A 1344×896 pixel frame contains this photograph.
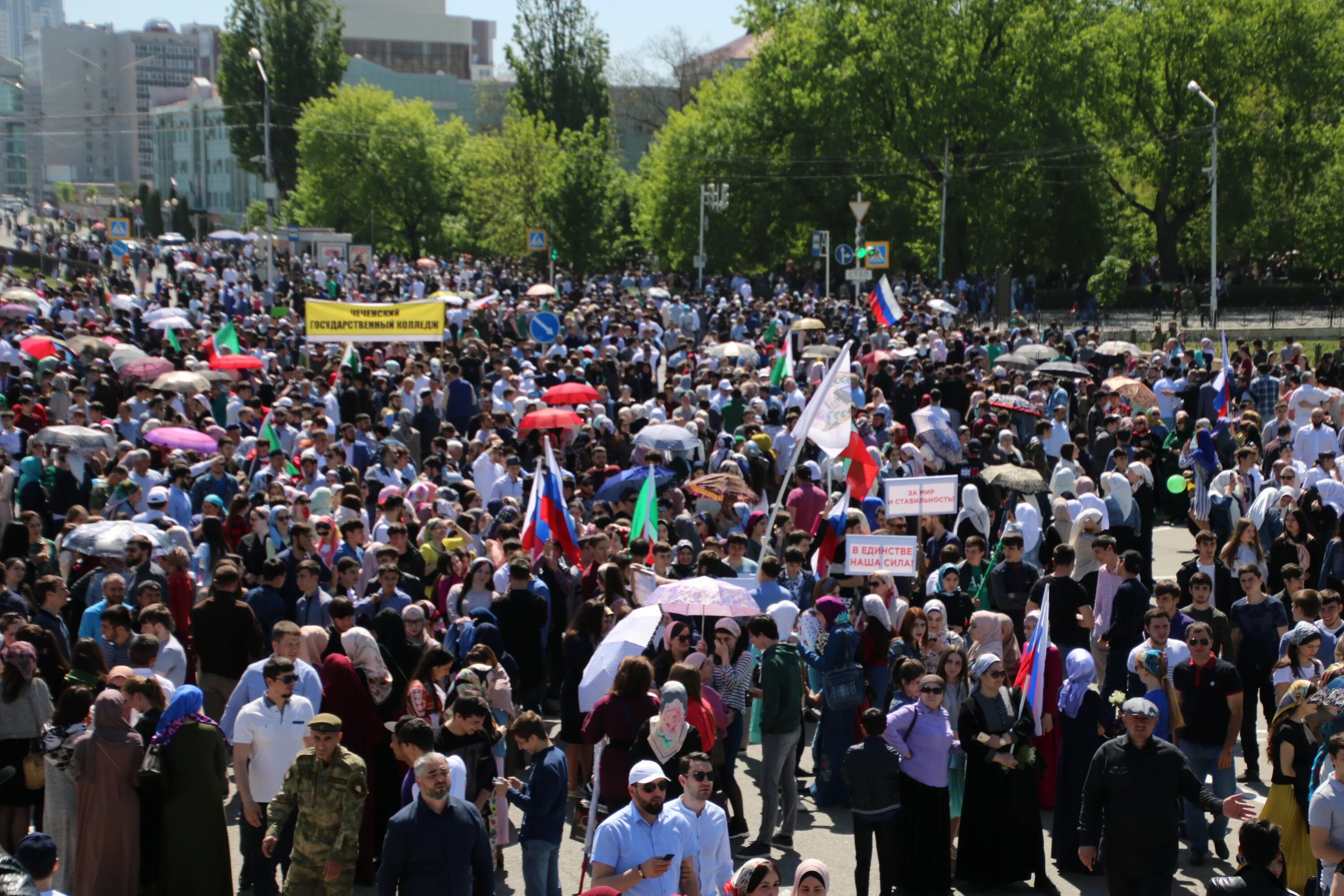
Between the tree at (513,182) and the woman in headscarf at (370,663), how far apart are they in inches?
2174

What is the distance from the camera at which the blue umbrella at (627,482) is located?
47.2 ft

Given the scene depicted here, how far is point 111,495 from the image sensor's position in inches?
514

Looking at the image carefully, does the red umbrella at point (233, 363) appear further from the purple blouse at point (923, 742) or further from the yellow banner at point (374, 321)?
the purple blouse at point (923, 742)

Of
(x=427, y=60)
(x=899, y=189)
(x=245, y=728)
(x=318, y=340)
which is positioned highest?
(x=427, y=60)

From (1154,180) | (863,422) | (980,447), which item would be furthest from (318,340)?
(1154,180)

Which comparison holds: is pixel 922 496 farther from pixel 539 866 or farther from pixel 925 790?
pixel 539 866

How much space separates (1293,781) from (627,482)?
772 cm

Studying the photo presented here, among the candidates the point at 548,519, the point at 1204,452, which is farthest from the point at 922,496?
the point at 1204,452

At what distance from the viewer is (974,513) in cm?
1327

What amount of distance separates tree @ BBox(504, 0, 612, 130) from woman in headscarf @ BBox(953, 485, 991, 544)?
71413 millimetres

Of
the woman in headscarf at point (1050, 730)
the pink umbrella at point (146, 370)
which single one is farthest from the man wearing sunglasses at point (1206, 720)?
the pink umbrella at point (146, 370)

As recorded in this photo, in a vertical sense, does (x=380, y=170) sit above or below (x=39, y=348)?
above

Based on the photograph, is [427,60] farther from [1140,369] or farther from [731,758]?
[731,758]

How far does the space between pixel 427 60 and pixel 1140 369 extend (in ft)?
451
